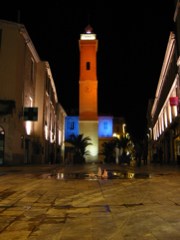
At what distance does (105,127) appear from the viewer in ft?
291

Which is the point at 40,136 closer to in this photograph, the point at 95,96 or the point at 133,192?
the point at 95,96

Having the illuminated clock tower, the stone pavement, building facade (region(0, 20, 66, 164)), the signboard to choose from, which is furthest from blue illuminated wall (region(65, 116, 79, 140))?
the stone pavement

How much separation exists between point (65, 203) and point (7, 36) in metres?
25.2

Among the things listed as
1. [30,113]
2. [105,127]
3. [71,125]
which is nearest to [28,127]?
[30,113]

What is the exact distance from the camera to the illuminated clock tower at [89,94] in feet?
193

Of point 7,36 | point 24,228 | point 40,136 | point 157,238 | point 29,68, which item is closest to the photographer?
point 157,238

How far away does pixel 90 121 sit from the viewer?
194 feet

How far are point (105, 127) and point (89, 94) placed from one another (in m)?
30.1

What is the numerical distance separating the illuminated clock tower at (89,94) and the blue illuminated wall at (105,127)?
1067 inches

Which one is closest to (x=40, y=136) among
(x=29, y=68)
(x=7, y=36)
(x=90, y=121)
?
(x=29, y=68)

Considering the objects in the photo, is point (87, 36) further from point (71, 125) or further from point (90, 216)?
point (90, 216)

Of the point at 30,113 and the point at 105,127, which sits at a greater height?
the point at 105,127

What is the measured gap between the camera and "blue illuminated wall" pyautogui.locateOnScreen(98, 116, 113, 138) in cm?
8686

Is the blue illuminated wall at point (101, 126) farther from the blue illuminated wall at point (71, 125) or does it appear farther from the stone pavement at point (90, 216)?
the stone pavement at point (90, 216)
